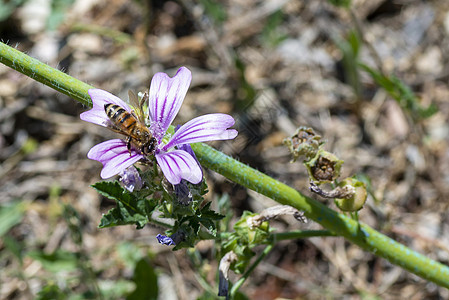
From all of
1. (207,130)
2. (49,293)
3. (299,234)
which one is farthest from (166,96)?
(49,293)

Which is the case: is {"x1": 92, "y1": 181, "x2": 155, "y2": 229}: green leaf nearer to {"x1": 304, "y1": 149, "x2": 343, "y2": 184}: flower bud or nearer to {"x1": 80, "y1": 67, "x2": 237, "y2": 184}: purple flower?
{"x1": 80, "y1": 67, "x2": 237, "y2": 184}: purple flower

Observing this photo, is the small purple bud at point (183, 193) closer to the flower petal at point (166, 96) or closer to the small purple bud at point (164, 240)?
the small purple bud at point (164, 240)

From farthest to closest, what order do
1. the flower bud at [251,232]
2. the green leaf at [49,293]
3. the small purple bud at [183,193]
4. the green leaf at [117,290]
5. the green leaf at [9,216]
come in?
the green leaf at [9,216], the green leaf at [117,290], the green leaf at [49,293], the flower bud at [251,232], the small purple bud at [183,193]

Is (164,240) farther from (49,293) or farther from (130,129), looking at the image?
(49,293)

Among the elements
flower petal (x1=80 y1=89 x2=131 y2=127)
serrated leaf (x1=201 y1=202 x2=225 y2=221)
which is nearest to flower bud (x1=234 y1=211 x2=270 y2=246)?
serrated leaf (x1=201 y1=202 x2=225 y2=221)

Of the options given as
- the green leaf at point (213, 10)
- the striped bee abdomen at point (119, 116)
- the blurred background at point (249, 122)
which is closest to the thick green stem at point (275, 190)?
the striped bee abdomen at point (119, 116)
